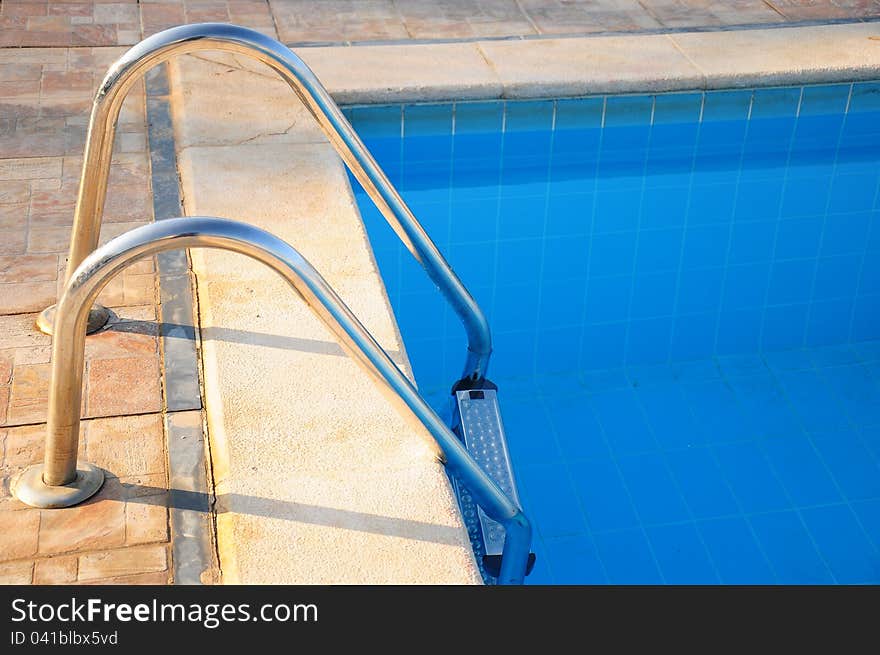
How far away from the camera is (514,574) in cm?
282

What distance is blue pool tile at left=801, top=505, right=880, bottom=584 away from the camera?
3.34 m

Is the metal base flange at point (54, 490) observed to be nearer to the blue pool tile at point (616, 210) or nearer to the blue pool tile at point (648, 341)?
the blue pool tile at point (648, 341)

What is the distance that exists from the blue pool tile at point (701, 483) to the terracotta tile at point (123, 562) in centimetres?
174

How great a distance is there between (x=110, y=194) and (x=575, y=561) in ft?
6.85

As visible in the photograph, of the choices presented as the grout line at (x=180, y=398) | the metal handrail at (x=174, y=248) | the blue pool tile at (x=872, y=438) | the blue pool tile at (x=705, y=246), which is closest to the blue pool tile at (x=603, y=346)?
the blue pool tile at (x=705, y=246)

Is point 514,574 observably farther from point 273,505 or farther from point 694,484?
point 694,484

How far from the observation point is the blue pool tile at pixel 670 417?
373 cm

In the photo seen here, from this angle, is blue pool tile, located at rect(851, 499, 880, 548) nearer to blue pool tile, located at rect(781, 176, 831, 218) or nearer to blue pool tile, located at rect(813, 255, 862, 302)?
blue pool tile, located at rect(813, 255, 862, 302)

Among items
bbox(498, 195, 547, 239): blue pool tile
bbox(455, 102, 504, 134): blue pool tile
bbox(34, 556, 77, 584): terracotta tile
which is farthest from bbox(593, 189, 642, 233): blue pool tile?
bbox(34, 556, 77, 584): terracotta tile

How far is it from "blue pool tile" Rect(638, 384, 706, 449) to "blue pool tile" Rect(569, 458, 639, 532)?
24 centimetres

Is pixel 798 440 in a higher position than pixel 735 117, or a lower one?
lower

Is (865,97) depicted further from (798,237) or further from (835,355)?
(835,355)
